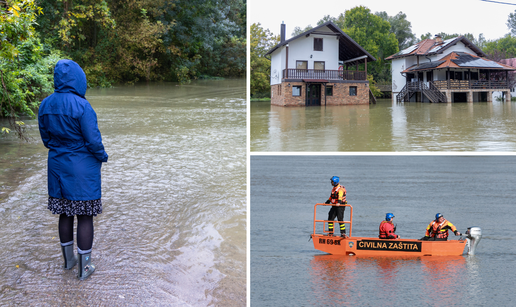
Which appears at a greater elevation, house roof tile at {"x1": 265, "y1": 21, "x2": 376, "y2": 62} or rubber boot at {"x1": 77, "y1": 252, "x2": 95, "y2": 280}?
house roof tile at {"x1": 265, "y1": 21, "x2": 376, "y2": 62}

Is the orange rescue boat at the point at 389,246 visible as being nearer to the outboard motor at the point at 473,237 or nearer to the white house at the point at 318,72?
the outboard motor at the point at 473,237

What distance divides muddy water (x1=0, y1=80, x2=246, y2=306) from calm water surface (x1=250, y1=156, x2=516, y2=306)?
1.94 meters

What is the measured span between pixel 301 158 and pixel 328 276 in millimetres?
17149

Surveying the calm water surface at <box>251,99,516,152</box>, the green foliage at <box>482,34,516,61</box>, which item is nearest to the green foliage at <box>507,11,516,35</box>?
the green foliage at <box>482,34,516,61</box>

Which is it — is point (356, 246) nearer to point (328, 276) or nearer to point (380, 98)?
point (328, 276)

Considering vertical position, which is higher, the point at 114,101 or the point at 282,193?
the point at 114,101

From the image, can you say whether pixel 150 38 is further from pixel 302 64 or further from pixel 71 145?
pixel 71 145

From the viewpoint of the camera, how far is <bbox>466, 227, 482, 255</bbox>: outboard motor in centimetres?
810

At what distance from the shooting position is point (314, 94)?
24406 millimetres

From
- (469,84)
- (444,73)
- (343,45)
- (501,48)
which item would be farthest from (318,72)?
(501,48)

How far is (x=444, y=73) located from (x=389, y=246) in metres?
22.4

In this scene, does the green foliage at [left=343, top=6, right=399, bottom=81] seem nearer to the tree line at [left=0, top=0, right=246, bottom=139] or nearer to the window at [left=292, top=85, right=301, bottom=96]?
the window at [left=292, top=85, right=301, bottom=96]

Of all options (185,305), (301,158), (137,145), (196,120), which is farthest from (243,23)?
(185,305)

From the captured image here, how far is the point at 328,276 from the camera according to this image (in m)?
7.36
